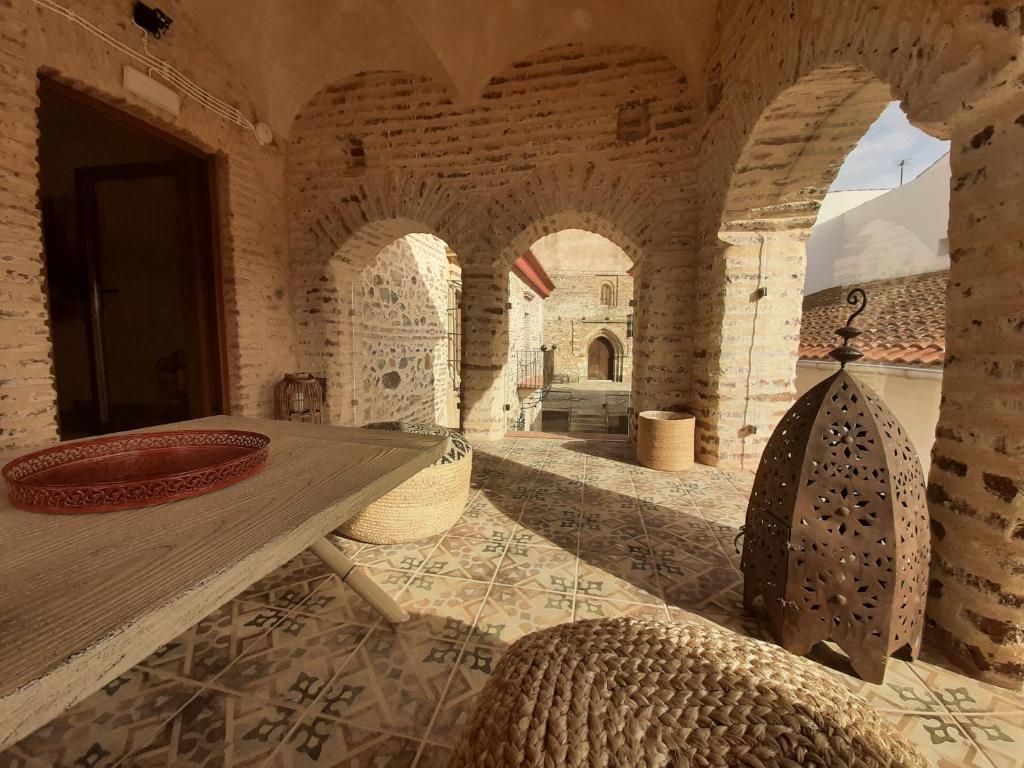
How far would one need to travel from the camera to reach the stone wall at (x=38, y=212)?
8.64 ft

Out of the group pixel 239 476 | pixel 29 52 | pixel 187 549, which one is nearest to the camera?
pixel 187 549

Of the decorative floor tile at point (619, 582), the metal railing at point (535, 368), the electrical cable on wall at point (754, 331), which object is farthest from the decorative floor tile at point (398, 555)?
the metal railing at point (535, 368)

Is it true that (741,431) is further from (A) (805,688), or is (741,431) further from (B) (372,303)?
(B) (372,303)

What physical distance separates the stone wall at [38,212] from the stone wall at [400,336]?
91 cm

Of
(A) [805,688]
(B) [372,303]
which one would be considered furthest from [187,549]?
(B) [372,303]

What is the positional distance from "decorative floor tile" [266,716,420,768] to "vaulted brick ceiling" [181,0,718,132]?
16.9 ft

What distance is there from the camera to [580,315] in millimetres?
17672

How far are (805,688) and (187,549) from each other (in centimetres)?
121

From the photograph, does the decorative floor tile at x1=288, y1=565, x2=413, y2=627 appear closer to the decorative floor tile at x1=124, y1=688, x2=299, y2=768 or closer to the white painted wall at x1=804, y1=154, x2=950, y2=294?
the decorative floor tile at x1=124, y1=688, x2=299, y2=768

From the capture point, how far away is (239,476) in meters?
1.18

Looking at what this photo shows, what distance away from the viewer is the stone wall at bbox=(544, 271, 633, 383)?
1755cm

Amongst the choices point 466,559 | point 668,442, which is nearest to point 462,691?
point 466,559

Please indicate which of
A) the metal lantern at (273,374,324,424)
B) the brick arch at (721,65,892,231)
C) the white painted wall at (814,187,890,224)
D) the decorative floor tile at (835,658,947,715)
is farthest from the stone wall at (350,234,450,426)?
the white painted wall at (814,187,890,224)

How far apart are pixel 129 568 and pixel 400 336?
19.3 feet
